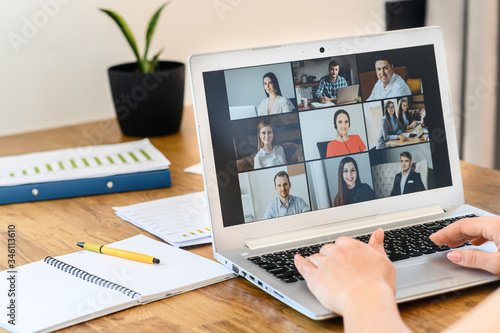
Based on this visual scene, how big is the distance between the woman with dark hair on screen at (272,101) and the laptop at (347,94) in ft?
0.26

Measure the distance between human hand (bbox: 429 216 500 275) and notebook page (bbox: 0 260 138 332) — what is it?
0.40 m

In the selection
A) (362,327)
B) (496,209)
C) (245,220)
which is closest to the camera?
(362,327)

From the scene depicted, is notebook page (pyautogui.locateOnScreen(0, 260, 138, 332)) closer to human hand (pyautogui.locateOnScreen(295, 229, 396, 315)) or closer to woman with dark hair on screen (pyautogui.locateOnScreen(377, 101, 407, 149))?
human hand (pyautogui.locateOnScreen(295, 229, 396, 315))

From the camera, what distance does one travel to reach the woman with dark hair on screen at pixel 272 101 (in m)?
0.84

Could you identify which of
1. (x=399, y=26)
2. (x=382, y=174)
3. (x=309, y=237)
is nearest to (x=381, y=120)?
(x=382, y=174)

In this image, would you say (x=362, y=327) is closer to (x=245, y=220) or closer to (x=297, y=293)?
(x=297, y=293)

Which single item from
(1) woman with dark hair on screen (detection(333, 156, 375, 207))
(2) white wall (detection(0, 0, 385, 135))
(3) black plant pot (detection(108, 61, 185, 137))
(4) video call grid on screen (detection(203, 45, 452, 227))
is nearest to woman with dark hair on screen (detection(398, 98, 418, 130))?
Result: (4) video call grid on screen (detection(203, 45, 452, 227))

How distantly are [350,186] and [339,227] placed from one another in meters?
0.07

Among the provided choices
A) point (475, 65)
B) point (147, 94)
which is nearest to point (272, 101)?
point (147, 94)

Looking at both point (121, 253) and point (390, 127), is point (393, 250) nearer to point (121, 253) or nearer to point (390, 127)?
point (390, 127)

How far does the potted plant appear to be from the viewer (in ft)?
4.85

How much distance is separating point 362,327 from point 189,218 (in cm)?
47

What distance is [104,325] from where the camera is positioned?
0.67 m

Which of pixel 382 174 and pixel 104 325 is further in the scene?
pixel 382 174
